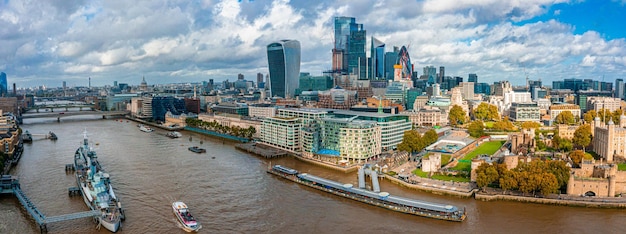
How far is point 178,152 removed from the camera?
43344 millimetres

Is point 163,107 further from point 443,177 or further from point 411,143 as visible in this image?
point 443,177

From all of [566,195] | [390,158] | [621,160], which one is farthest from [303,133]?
[621,160]

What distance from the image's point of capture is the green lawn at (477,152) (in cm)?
3269

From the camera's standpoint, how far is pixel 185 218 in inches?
873

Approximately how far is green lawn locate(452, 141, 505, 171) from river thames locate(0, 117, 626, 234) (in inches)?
255

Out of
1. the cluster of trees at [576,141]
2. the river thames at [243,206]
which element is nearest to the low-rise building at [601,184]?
the river thames at [243,206]

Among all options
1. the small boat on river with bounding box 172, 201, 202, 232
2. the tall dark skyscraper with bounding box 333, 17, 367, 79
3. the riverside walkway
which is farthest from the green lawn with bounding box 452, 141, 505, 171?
the tall dark skyscraper with bounding box 333, 17, 367, 79

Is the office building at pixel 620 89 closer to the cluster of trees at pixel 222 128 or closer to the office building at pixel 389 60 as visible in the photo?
the office building at pixel 389 60

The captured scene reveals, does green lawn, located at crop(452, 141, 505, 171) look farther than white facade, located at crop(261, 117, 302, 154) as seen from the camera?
No

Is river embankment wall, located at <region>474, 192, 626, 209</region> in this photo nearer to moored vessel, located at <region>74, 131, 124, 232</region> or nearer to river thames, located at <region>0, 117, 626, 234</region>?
river thames, located at <region>0, 117, 626, 234</region>

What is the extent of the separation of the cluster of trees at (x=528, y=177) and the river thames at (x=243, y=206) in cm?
107

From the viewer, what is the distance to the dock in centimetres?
Result: 4025

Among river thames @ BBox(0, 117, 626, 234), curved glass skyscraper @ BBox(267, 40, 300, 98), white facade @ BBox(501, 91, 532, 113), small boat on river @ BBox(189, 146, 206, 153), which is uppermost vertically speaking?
curved glass skyscraper @ BBox(267, 40, 300, 98)

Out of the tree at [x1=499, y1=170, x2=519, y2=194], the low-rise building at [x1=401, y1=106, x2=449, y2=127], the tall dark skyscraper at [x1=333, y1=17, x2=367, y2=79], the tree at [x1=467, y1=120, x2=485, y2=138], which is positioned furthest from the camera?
the tall dark skyscraper at [x1=333, y1=17, x2=367, y2=79]
